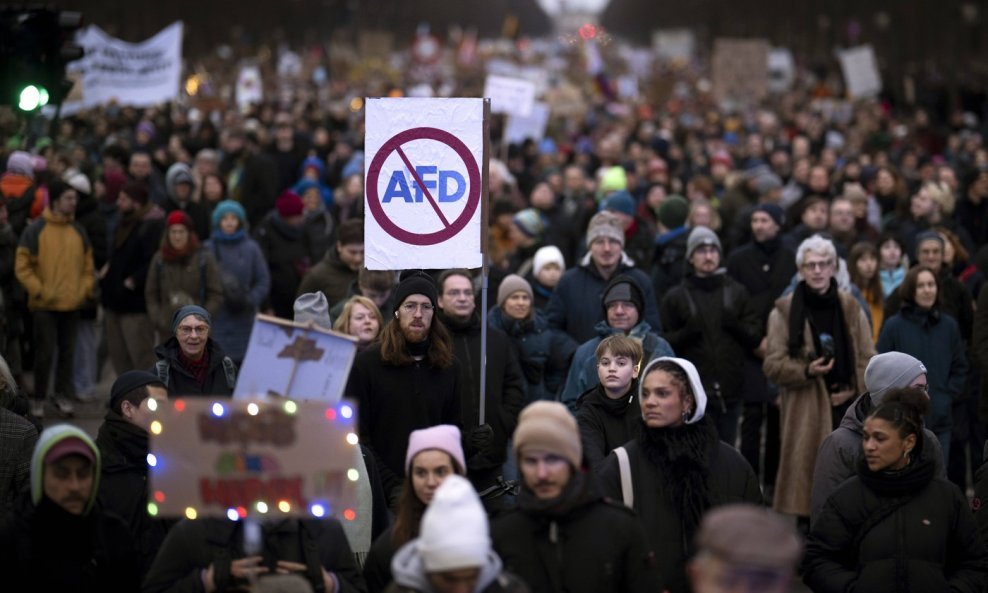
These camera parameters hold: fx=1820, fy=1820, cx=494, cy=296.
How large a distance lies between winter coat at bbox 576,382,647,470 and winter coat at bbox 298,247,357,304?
3.93 m

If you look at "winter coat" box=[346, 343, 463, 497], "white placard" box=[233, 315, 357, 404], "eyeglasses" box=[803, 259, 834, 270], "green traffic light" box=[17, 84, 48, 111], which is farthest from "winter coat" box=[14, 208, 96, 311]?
"white placard" box=[233, 315, 357, 404]

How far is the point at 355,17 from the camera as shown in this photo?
134 meters

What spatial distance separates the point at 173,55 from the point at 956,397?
1518 cm

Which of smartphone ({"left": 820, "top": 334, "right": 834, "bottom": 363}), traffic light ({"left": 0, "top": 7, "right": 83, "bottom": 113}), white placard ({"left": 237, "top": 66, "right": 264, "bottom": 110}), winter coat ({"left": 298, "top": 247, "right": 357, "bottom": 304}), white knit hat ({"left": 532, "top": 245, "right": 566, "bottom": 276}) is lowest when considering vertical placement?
smartphone ({"left": 820, "top": 334, "right": 834, "bottom": 363})

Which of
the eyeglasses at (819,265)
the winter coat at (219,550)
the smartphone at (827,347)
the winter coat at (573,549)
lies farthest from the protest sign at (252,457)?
the eyeglasses at (819,265)

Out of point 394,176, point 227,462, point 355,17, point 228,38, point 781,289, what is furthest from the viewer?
point 355,17

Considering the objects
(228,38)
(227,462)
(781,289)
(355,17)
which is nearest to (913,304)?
(781,289)

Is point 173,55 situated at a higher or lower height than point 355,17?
lower

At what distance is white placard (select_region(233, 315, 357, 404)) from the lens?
19.8ft

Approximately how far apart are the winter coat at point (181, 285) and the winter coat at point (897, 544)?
6955mm

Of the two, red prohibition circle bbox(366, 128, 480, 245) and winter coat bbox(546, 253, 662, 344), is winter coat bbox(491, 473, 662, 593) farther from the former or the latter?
winter coat bbox(546, 253, 662, 344)

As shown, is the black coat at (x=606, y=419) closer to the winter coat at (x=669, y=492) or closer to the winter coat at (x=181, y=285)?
the winter coat at (x=669, y=492)

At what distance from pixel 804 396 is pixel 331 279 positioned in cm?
326

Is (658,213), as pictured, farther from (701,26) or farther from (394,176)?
(701,26)
